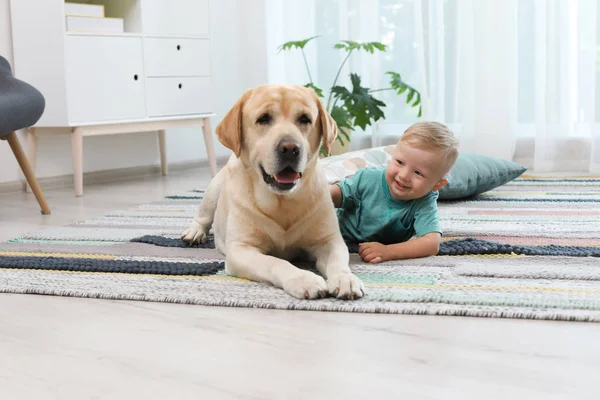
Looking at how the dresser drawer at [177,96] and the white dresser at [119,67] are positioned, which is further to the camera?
the dresser drawer at [177,96]

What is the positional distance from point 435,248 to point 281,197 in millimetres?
463

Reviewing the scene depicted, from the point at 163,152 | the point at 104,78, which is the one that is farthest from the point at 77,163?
the point at 163,152

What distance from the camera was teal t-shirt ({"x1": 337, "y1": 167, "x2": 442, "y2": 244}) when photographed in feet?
6.91

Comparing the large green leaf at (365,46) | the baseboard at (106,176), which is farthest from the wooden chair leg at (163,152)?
the large green leaf at (365,46)

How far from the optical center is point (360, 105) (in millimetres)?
4262

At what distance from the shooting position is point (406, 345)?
1360 mm

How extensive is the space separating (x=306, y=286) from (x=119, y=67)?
2.69 m

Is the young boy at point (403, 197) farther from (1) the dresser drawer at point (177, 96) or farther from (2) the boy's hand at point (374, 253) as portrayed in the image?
(1) the dresser drawer at point (177, 96)

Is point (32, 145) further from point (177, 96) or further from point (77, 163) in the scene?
point (177, 96)

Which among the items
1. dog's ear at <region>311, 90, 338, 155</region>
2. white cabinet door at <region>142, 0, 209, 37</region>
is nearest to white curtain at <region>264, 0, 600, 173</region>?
white cabinet door at <region>142, 0, 209, 37</region>

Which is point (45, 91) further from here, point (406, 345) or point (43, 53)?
point (406, 345)

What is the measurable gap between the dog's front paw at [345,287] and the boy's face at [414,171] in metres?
0.45

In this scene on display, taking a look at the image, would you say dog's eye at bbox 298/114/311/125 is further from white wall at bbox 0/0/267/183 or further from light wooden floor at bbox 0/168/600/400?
white wall at bbox 0/0/267/183

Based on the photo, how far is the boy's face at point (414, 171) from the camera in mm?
2031
